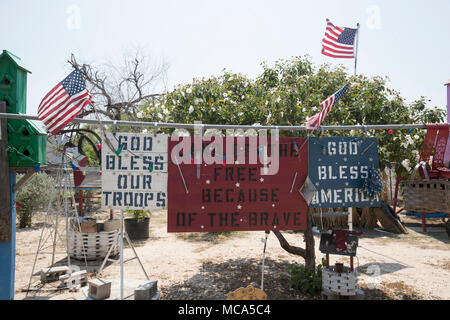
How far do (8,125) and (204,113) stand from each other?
4057 mm

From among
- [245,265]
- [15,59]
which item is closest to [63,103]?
[15,59]

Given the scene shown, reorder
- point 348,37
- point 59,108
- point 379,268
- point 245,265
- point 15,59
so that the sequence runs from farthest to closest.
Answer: point 245,265 → point 379,268 → point 348,37 → point 15,59 → point 59,108

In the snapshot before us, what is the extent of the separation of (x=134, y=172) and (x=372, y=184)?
380cm

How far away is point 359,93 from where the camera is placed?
27.2ft

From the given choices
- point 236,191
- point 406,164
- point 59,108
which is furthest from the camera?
point 406,164

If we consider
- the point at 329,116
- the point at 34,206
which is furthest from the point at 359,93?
the point at 34,206

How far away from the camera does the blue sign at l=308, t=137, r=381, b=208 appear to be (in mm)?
5078

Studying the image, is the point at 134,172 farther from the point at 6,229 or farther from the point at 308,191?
the point at 308,191

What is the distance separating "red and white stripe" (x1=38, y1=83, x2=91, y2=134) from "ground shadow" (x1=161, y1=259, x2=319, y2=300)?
14.2 feet

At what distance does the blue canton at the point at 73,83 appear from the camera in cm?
431

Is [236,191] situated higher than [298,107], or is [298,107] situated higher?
[298,107]

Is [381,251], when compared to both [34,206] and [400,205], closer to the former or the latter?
[400,205]

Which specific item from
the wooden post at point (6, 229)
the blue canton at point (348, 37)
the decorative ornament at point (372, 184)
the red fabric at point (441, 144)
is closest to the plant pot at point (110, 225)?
the wooden post at point (6, 229)

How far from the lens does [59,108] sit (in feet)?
14.0
